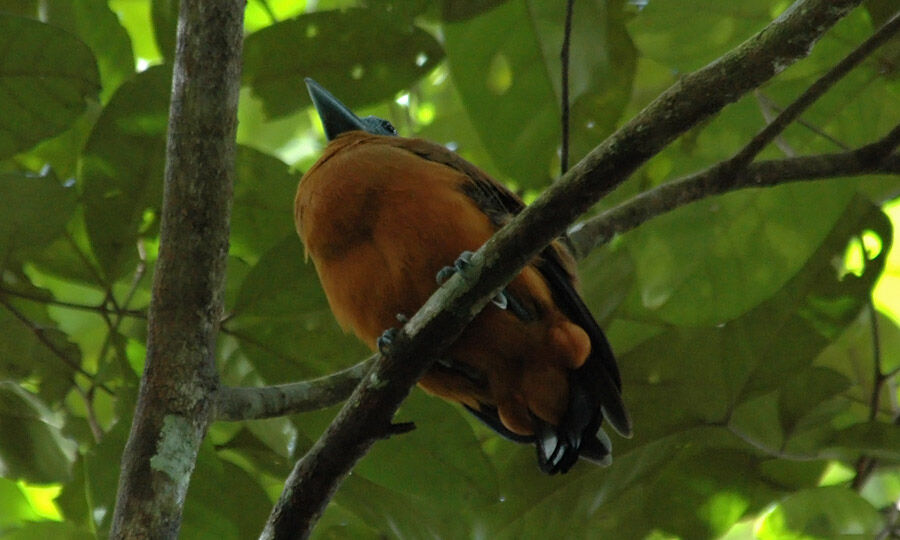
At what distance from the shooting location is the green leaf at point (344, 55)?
2947mm

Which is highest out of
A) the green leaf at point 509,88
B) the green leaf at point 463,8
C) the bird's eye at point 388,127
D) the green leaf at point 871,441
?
the green leaf at point 463,8

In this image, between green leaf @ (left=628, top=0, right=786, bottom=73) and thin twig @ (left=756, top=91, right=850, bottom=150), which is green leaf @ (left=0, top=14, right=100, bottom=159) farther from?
thin twig @ (left=756, top=91, right=850, bottom=150)

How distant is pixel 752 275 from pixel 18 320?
1.87m

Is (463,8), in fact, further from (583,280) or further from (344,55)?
(583,280)

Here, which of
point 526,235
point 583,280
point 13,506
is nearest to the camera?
point 526,235

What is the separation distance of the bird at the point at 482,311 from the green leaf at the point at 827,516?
1.37 feet

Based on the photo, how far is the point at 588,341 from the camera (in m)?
2.61

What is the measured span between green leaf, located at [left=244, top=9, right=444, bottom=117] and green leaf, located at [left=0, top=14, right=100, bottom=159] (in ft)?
1.87

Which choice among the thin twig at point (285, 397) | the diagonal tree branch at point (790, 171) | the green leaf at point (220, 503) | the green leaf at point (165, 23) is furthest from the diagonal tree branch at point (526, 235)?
the green leaf at point (165, 23)

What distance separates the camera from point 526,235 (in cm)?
190

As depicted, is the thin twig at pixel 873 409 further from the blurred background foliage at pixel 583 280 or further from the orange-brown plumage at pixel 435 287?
the orange-brown plumage at pixel 435 287

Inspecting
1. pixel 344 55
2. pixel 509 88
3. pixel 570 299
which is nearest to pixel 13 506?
pixel 344 55

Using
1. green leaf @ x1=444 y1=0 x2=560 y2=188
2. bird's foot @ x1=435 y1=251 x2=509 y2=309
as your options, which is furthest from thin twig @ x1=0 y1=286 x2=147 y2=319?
green leaf @ x1=444 y1=0 x2=560 y2=188

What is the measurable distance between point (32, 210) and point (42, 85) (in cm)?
32
